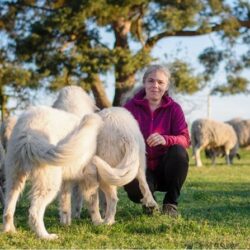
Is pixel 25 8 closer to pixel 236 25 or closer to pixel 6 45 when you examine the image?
pixel 6 45

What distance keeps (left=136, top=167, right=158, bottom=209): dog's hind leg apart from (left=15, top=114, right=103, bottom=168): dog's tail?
49.3 inches

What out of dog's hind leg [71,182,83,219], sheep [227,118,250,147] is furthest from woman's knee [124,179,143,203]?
sheep [227,118,250,147]

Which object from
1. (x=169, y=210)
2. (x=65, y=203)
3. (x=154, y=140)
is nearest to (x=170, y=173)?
(x=169, y=210)

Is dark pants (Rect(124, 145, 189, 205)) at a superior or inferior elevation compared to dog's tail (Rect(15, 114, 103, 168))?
inferior

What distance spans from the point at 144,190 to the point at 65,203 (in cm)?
77

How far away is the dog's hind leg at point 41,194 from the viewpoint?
16.6 ft

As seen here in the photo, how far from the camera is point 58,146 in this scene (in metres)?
4.84

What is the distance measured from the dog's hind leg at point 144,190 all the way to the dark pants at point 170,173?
0.11 meters

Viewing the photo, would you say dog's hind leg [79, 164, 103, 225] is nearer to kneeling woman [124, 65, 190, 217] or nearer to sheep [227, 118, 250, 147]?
kneeling woman [124, 65, 190, 217]

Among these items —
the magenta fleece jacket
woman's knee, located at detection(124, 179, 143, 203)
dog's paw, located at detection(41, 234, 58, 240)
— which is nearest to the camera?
dog's paw, located at detection(41, 234, 58, 240)

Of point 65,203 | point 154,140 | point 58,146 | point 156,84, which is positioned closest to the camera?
point 58,146

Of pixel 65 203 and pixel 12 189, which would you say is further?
pixel 65 203

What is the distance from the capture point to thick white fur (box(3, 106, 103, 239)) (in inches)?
191

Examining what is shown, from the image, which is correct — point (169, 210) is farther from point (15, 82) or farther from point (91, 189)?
point (15, 82)
